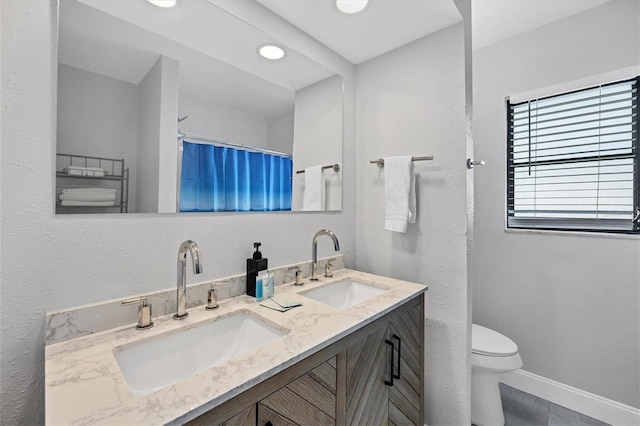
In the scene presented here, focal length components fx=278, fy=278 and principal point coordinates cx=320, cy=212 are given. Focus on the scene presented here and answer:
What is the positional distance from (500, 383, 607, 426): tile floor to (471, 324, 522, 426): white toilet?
6.3 inches

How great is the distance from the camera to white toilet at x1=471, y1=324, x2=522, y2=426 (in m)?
1.54

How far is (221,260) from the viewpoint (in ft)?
3.84

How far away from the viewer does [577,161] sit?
71.6 inches

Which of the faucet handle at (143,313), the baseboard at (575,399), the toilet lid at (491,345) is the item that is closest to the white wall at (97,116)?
the faucet handle at (143,313)

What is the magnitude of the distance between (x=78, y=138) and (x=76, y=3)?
1.37ft

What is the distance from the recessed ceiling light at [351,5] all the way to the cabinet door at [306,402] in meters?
1.51

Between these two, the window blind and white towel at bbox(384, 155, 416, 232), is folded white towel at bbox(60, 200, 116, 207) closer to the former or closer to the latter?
white towel at bbox(384, 155, 416, 232)

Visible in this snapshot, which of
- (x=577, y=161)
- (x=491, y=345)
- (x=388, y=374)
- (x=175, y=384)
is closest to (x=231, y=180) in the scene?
(x=175, y=384)

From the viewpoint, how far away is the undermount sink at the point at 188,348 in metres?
0.79

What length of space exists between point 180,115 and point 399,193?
3.67ft

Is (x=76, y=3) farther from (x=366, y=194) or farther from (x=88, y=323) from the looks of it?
(x=366, y=194)

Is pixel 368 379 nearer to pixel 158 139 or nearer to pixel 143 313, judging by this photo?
pixel 143 313

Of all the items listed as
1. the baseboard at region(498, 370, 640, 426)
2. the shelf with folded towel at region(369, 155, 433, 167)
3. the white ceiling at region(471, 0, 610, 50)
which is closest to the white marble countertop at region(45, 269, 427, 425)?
the shelf with folded towel at region(369, 155, 433, 167)

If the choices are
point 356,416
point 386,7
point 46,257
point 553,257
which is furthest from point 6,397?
point 553,257
